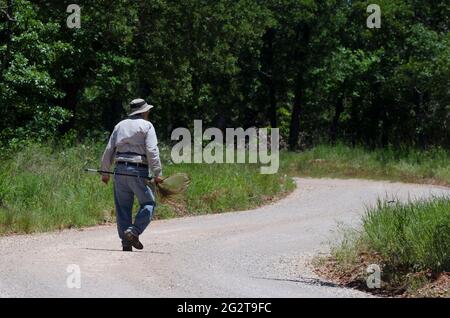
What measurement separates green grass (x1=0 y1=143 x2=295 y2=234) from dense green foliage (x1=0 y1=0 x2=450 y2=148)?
8.48 ft

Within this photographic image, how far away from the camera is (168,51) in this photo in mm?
31984

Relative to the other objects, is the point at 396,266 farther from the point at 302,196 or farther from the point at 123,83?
the point at 123,83

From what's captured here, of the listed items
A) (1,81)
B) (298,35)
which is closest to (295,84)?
(298,35)

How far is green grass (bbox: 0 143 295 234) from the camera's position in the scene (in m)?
14.2

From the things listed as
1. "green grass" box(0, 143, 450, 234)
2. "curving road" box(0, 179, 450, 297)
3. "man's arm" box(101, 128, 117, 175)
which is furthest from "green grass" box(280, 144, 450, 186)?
"man's arm" box(101, 128, 117, 175)

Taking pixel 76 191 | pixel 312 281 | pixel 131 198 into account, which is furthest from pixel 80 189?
pixel 312 281

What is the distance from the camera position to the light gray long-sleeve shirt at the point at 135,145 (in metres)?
10.5

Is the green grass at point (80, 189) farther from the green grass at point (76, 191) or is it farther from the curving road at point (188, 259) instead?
the curving road at point (188, 259)

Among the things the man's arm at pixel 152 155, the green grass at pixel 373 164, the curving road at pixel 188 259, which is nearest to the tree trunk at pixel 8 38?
the curving road at pixel 188 259

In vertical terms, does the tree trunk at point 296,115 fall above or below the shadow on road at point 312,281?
below

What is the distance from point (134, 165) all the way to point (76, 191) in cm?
534

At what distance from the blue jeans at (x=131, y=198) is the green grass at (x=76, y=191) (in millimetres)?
3325

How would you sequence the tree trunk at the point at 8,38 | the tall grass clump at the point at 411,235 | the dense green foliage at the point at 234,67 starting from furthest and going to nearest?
1. the dense green foliage at the point at 234,67
2. the tree trunk at the point at 8,38
3. the tall grass clump at the point at 411,235

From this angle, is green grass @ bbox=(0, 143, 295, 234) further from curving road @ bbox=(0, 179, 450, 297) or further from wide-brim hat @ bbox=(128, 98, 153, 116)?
wide-brim hat @ bbox=(128, 98, 153, 116)
